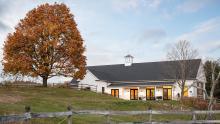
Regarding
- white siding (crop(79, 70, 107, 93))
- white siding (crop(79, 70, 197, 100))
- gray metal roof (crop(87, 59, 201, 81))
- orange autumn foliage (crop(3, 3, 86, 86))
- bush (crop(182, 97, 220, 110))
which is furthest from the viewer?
white siding (crop(79, 70, 107, 93))

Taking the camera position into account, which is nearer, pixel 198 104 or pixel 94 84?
pixel 198 104

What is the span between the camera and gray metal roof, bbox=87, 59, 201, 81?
6373cm

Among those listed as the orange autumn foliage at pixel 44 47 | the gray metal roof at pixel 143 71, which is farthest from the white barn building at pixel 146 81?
the orange autumn foliage at pixel 44 47

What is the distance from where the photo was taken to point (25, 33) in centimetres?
5256

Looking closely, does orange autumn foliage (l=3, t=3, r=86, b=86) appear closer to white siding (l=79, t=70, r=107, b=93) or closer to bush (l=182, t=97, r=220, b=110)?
white siding (l=79, t=70, r=107, b=93)

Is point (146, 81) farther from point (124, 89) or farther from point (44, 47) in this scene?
point (44, 47)

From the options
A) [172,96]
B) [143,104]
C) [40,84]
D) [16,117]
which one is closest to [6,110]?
[16,117]

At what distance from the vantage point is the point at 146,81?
65.0m

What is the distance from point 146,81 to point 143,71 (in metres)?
3.64

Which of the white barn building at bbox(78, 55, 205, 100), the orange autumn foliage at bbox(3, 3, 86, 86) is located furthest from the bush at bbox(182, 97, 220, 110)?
the orange autumn foliage at bbox(3, 3, 86, 86)

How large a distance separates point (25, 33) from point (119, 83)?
67.2 feet

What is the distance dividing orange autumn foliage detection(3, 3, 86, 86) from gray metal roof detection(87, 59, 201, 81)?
46.7 feet

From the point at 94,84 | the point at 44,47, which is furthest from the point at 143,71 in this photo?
the point at 44,47

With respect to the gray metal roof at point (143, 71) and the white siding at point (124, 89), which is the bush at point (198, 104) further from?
the gray metal roof at point (143, 71)
